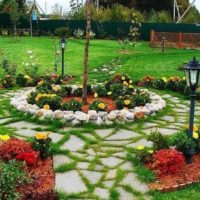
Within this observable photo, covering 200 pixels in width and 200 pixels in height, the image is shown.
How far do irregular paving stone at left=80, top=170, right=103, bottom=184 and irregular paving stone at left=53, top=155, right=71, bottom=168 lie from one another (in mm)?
374

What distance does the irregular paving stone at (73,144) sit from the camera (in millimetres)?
6223

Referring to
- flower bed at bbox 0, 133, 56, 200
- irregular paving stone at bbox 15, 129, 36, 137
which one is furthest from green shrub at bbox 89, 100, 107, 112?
flower bed at bbox 0, 133, 56, 200

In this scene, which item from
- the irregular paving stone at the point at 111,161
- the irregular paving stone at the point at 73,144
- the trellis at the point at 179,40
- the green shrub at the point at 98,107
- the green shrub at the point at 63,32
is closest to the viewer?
the irregular paving stone at the point at 111,161

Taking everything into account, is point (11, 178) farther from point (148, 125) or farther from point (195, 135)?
point (148, 125)

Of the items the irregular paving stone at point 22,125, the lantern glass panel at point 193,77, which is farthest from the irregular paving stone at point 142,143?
the irregular paving stone at point 22,125

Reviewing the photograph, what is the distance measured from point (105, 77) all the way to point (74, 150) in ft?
24.8

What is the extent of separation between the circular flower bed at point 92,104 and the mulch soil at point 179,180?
2.23m

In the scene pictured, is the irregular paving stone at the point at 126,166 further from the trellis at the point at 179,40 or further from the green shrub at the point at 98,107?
the trellis at the point at 179,40

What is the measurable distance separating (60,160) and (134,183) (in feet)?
3.75

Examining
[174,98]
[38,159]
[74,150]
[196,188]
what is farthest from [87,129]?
[174,98]

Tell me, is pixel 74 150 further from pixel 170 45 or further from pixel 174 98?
pixel 170 45

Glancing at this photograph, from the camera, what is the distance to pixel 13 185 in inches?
172

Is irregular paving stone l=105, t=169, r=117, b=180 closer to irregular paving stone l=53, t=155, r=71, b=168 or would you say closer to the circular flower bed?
irregular paving stone l=53, t=155, r=71, b=168

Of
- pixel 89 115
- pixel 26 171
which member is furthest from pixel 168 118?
pixel 26 171
